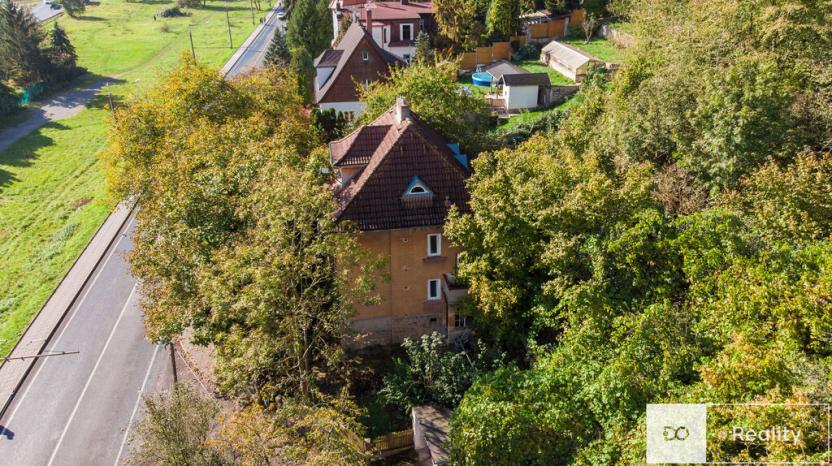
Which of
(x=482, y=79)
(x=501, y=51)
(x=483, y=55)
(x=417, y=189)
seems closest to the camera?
(x=417, y=189)

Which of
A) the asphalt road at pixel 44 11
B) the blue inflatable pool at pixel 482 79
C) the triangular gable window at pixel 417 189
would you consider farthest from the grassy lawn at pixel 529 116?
the asphalt road at pixel 44 11

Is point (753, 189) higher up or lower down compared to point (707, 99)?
lower down

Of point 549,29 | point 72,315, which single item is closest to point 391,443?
point 72,315

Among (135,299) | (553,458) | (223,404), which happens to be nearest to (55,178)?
(135,299)

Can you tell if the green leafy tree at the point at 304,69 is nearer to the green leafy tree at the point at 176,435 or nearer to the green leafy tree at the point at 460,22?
the green leafy tree at the point at 460,22

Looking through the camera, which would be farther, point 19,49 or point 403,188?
point 19,49

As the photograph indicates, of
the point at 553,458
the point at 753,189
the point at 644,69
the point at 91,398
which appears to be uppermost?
the point at 644,69

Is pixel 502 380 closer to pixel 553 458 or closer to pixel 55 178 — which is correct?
pixel 553 458

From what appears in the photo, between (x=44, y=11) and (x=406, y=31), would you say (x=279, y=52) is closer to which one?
(x=406, y=31)
